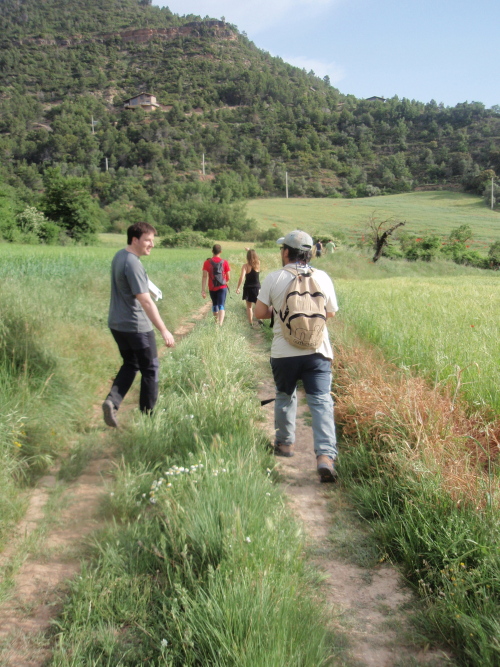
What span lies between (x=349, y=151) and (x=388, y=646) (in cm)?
11689

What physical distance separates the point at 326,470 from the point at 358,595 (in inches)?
49.4

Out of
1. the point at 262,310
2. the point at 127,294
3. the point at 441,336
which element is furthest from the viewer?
the point at 441,336

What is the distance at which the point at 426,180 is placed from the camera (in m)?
91.2

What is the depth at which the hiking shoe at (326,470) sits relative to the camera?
371 cm

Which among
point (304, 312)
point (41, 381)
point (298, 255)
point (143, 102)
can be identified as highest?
point (143, 102)

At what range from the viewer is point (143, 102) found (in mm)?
144125

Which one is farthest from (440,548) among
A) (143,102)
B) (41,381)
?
(143,102)

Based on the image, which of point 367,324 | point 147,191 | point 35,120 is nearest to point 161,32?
point 35,120

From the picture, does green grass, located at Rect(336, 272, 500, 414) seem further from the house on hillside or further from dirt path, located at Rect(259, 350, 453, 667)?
the house on hillside

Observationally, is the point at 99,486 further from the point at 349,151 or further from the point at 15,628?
the point at 349,151

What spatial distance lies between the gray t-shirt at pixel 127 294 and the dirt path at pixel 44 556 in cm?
125

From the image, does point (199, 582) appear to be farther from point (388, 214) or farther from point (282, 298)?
point (388, 214)

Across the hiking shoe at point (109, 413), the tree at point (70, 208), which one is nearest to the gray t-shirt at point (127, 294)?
the hiking shoe at point (109, 413)

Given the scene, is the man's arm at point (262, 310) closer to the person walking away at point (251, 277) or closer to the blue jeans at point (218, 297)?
the blue jeans at point (218, 297)
